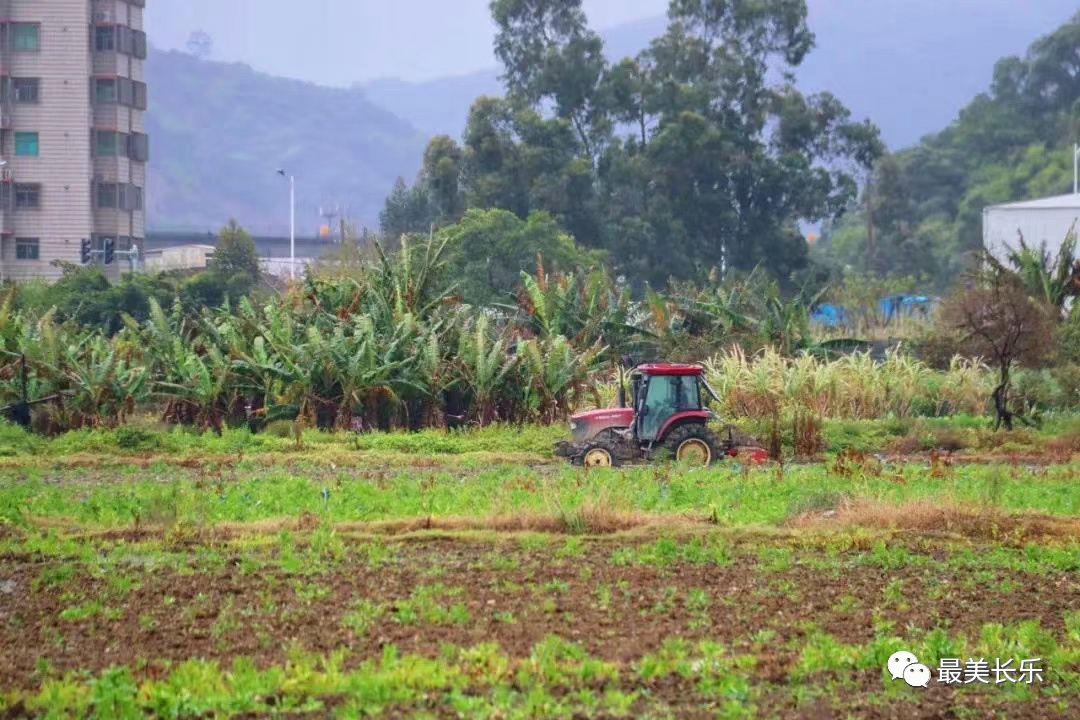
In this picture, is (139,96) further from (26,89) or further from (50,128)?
(26,89)

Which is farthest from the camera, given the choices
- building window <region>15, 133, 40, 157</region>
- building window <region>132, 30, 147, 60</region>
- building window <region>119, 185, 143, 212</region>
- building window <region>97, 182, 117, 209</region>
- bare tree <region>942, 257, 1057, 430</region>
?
building window <region>132, 30, 147, 60</region>

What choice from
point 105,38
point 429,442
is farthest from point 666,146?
point 429,442

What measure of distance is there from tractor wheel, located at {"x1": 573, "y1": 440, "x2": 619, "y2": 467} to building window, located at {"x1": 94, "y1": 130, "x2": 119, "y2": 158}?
5003 cm

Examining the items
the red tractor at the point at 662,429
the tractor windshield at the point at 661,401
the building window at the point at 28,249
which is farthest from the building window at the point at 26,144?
the tractor windshield at the point at 661,401

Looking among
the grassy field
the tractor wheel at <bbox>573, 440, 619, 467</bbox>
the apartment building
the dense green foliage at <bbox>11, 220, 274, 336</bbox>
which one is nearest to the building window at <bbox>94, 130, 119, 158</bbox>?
the apartment building

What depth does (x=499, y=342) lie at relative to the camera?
95.2 feet

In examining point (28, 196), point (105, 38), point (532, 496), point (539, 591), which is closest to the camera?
point (539, 591)

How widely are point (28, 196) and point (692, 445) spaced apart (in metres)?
51.0

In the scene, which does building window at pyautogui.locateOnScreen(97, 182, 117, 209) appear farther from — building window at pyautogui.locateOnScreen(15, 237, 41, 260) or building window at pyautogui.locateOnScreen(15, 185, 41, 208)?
building window at pyautogui.locateOnScreen(15, 237, 41, 260)

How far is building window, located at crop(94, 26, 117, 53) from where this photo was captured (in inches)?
2687

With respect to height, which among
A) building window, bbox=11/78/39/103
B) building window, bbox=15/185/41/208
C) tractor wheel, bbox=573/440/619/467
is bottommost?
tractor wheel, bbox=573/440/619/467

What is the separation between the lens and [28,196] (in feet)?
220

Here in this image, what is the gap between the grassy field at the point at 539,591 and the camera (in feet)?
32.0

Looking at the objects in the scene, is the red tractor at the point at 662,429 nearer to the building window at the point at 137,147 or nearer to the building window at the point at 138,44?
the building window at the point at 137,147
